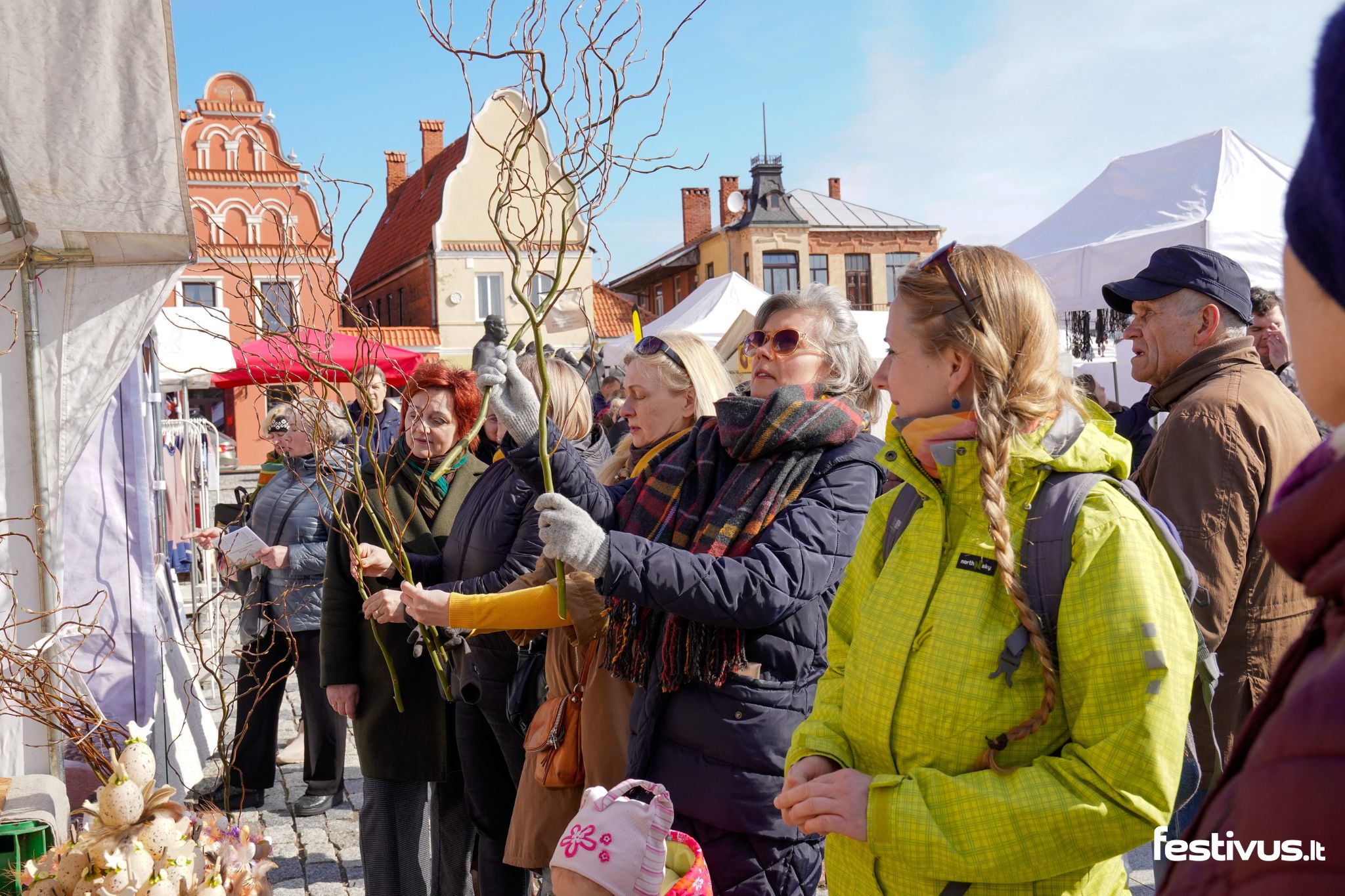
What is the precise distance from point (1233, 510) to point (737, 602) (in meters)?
1.44

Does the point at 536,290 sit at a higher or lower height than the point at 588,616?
higher

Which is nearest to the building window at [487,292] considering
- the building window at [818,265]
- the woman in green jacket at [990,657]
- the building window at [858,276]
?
the building window at [818,265]

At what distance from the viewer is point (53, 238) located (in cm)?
367

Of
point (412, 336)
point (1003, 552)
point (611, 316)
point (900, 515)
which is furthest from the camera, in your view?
point (611, 316)

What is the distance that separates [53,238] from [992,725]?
3.55 m

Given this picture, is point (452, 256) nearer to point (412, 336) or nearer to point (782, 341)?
point (412, 336)

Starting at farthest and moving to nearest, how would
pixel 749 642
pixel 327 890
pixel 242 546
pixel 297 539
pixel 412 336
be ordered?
1. pixel 412 336
2. pixel 297 539
3. pixel 242 546
4. pixel 327 890
5. pixel 749 642

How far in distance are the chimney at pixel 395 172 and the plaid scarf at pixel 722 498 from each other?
40341 millimetres

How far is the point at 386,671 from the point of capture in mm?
3676

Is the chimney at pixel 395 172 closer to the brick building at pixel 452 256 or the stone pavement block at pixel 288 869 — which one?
the brick building at pixel 452 256

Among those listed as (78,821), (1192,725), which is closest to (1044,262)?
(1192,725)

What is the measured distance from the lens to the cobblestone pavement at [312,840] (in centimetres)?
426

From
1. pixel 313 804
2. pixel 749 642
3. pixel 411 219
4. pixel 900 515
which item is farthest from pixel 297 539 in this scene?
pixel 411 219

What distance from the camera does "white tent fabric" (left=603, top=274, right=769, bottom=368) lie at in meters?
11.6
